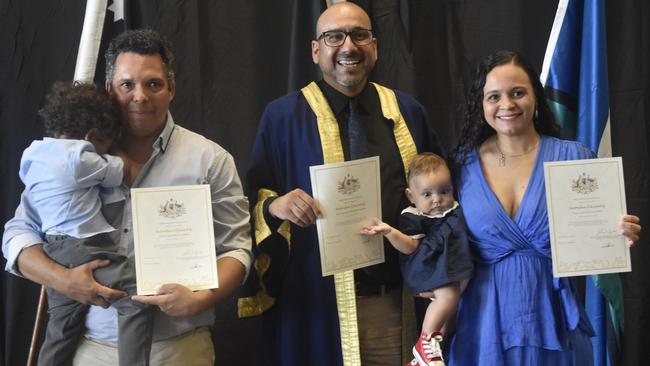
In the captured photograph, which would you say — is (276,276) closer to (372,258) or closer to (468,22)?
(372,258)

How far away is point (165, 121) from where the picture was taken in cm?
187

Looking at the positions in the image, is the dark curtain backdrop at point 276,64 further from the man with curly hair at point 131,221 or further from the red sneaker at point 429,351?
the red sneaker at point 429,351

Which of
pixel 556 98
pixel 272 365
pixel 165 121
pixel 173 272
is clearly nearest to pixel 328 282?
pixel 272 365

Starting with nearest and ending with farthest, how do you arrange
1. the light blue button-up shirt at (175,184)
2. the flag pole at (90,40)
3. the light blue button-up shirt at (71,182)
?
the light blue button-up shirt at (71,182)
the light blue button-up shirt at (175,184)
the flag pole at (90,40)

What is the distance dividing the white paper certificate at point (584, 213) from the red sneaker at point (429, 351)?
1.31 ft

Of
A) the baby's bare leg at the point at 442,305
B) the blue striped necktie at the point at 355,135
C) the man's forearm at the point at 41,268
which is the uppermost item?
the blue striped necktie at the point at 355,135

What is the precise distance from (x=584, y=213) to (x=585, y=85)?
3.82 feet

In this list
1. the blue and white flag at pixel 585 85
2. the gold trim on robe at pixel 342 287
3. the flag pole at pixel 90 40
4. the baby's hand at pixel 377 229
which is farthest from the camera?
the blue and white flag at pixel 585 85

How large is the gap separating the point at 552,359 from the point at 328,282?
72cm

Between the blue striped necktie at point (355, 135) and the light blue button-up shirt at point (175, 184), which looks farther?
the blue striped necktie at point (355, 135)

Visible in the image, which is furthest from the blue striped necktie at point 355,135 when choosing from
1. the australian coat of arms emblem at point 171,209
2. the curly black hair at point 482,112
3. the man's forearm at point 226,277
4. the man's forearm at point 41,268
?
the man's forearm at point 41,268

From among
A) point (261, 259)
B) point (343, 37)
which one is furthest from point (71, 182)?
point (343, 37)

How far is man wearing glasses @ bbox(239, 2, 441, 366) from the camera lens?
2096mm

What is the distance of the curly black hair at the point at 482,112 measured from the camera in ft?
6.23
